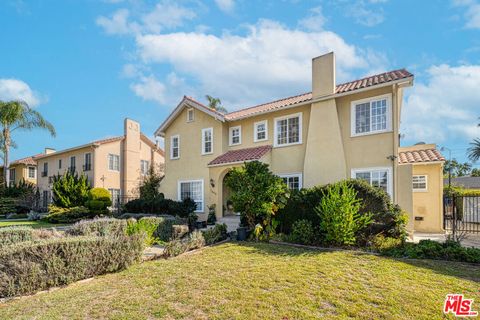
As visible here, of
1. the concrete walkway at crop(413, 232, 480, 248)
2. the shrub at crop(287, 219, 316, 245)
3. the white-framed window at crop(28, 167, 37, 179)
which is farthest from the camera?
the white-framed window at crop(28, 167, 37, 179)

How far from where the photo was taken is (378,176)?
45.9 ft

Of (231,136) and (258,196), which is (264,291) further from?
(231,136)

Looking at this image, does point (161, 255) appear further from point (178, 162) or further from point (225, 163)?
point (178, 162)

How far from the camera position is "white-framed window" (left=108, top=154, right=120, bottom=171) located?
32438mm

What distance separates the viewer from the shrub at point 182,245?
9594 mm

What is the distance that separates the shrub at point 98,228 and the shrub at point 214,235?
319 centimetres

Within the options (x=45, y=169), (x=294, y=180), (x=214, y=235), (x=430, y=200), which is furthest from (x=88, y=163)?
(x=430, y=200)

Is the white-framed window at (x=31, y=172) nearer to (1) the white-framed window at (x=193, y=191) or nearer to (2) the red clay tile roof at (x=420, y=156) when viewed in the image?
(1) the white-framed window at (x=193, y=191)

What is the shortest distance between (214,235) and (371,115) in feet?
32.4

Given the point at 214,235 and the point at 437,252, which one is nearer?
the point at 437,252

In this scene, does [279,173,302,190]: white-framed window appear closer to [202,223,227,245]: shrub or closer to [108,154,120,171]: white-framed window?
[202,223,227,245]: shrub

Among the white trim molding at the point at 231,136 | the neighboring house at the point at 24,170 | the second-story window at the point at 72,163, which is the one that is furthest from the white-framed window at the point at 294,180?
the neighboring house at the point at 24,170

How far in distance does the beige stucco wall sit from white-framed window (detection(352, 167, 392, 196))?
318 centimetres

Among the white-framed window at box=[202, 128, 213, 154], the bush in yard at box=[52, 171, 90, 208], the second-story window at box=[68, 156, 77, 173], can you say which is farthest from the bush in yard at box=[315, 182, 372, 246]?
the second-story window at box=[68, 156, 77, 173]
